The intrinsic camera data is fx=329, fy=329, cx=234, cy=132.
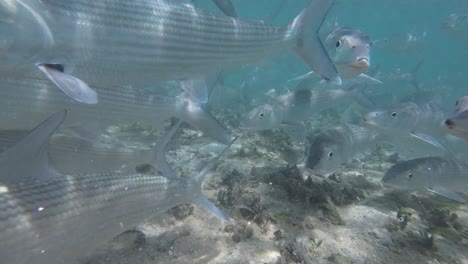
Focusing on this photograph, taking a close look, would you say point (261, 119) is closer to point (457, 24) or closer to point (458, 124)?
point (458, 124)

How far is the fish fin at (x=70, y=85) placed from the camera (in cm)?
252

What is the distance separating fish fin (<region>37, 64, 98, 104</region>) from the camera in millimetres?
2521

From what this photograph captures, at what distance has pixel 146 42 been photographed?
3215 mm

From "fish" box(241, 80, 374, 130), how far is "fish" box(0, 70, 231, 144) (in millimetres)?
2797

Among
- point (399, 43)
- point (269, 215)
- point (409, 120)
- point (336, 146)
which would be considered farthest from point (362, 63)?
point (399, 43)

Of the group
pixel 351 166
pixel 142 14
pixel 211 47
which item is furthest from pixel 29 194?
pixel 351 166

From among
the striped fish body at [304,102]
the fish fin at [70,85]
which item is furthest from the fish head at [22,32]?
the striped fish body at [304,102]

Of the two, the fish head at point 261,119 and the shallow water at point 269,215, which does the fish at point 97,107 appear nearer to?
the shallow water at point 269,215

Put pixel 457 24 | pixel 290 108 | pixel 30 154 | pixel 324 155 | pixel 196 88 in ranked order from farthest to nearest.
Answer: pixel 457 24 < pixel 290 108 < pixel 324 155 < pixel 196 88 < pixel 30 154

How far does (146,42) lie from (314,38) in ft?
7.53

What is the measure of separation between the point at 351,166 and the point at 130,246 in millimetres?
6452

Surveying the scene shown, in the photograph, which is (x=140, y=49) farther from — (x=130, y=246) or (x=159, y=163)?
(x=130, y=246)

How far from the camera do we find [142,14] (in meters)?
3.23

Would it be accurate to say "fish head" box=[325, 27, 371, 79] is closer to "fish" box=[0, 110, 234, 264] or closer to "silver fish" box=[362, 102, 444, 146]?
"silver fish" box=[362, 102, 444, 146]
